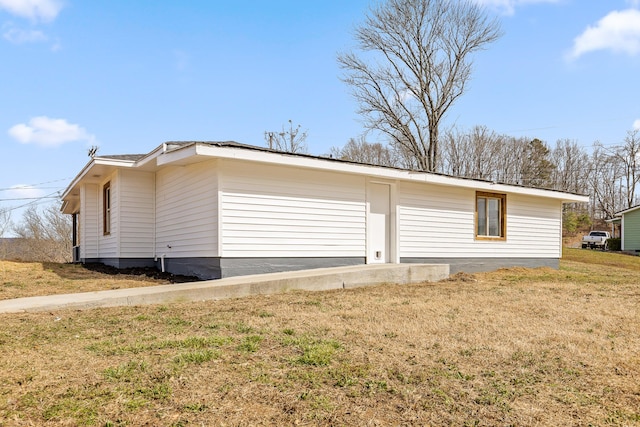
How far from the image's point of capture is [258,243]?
9273 mm

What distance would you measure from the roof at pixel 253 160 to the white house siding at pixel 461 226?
446 mm

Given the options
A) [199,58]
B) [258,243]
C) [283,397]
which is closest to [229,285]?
[258,243]

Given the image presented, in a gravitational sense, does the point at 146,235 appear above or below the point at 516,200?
below

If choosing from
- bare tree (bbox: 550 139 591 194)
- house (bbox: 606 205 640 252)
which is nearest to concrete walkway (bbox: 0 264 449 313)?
house (bbox: 606 205 640 252)

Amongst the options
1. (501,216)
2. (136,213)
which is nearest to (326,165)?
(136,213)

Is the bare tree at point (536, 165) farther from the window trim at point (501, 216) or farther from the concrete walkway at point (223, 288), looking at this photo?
the concrete walkway at point (223, 288)

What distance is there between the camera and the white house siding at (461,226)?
38.9 feet

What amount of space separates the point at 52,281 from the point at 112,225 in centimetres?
375

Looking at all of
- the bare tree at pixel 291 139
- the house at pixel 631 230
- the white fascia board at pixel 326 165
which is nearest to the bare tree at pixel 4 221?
the bare tree at pixel 291 139

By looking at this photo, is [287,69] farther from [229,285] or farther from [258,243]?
[229,285]

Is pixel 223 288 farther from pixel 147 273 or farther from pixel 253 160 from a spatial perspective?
pixel 147 273

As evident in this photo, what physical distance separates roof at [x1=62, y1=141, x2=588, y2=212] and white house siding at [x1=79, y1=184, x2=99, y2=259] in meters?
0.51

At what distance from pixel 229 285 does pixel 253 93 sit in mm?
12796

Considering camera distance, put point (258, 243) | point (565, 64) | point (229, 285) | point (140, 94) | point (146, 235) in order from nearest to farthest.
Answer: point (229, 285) → point (258, 243) → point (146, 235) → point (140, 94) → point (565, 64)
